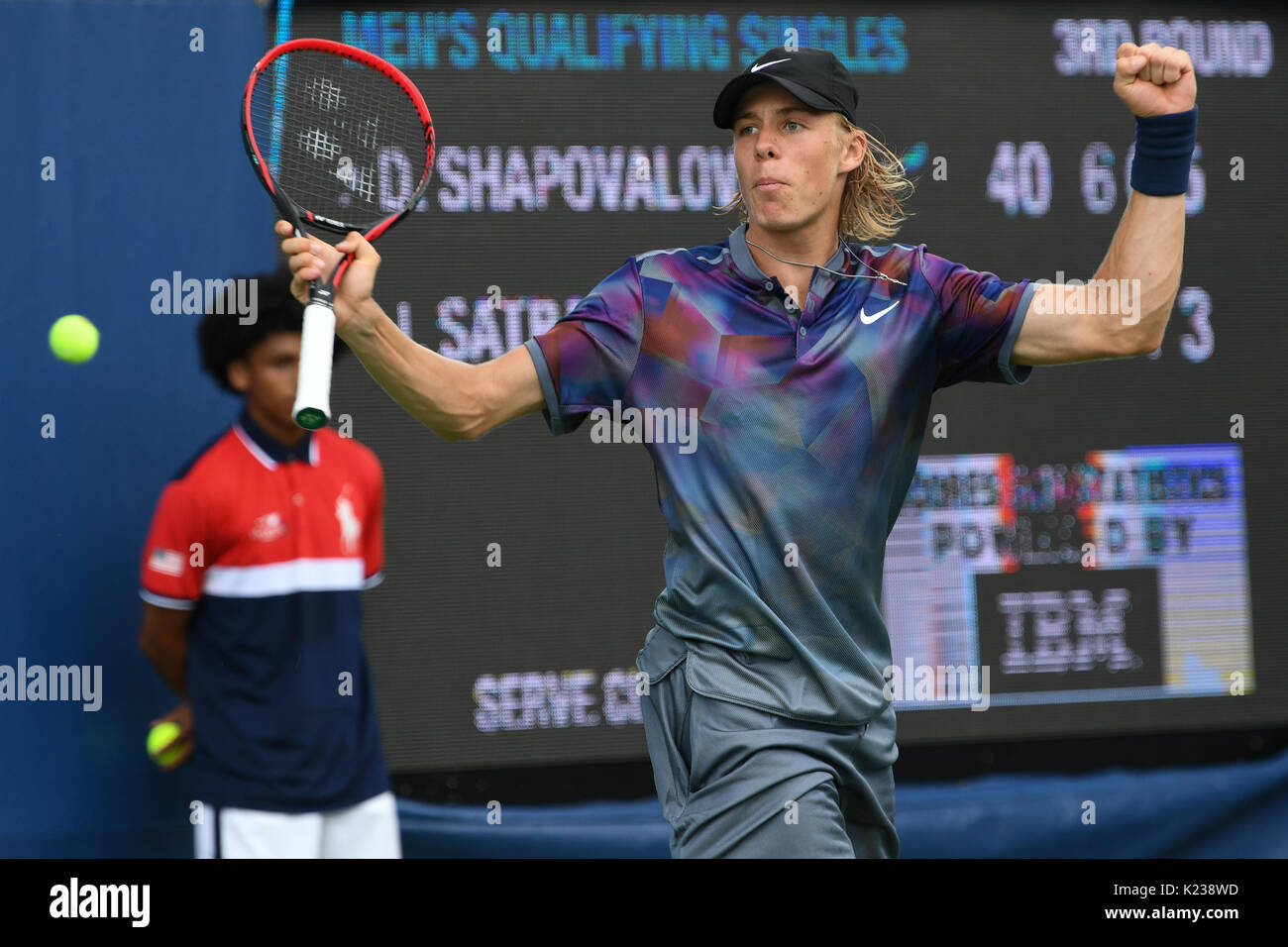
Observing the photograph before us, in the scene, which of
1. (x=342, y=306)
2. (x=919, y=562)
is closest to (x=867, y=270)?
(x=342, y=306)

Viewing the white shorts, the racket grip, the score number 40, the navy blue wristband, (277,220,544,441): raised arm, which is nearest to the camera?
the racket grip

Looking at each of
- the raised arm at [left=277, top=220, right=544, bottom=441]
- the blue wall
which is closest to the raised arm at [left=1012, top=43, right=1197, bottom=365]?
the raised arm at [left=277, top=220, right=544, bottom=441]

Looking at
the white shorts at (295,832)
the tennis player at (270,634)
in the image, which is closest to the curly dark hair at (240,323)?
the tennis player at (270,634)

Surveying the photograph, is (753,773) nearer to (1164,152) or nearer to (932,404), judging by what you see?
(1164,152)

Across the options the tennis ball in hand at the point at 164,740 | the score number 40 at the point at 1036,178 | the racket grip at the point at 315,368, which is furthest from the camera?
the score number 40 at the point at 1036,178

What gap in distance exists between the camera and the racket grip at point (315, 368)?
6.94 ft

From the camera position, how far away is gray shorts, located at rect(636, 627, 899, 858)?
2338 mm

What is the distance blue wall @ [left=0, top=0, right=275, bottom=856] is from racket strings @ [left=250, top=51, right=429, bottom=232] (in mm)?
634

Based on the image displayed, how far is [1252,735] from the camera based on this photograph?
14.0 feet

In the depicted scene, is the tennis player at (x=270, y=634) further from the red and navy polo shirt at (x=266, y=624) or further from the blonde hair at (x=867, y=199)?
the blonde hair at (x=867, y=199)

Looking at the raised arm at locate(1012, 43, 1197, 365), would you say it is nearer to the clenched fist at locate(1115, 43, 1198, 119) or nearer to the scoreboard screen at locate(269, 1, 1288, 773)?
the clenched fist at locate(1115, 43, 1198, 119)

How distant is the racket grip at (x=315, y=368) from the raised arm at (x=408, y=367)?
0.17 feet

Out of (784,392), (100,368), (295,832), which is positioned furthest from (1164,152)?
(100,368)

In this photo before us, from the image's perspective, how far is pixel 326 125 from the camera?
3.22 metres
